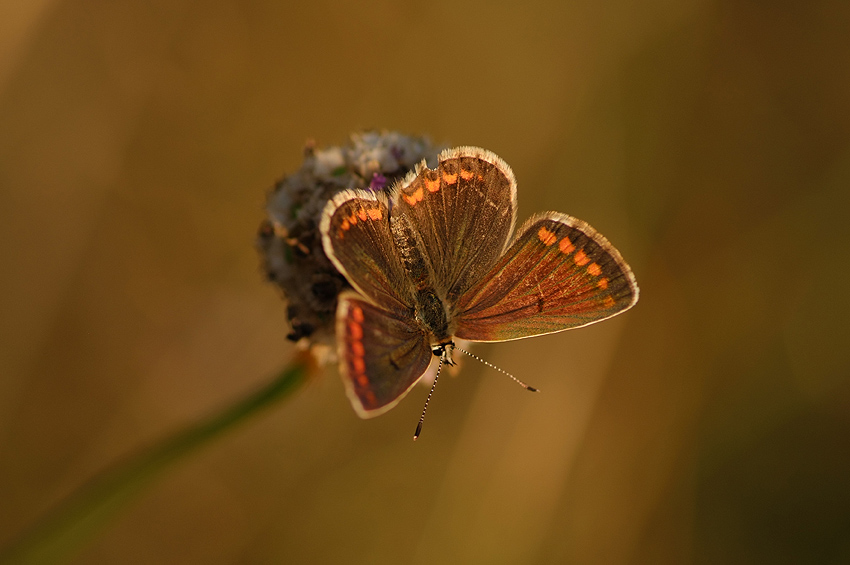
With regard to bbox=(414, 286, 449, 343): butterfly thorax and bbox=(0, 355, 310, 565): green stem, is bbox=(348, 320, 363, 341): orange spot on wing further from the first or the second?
bbox=(0, 355, 310, 565): green stem

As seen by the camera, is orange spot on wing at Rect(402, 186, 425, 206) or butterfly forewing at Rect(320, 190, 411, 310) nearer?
butterfly forewing at Rect(320, 190, 411, 310)

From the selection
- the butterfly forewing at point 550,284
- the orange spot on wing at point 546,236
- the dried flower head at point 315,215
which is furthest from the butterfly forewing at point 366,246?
the orange spot on wing at point 546,236

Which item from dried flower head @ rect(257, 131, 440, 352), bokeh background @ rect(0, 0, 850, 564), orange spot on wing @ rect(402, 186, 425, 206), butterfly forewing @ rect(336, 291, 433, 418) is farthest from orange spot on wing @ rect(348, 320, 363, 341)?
bokeh background @ rect(0, 0, 850, 564)

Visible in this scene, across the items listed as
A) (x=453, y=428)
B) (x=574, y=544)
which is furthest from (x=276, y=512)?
(x=574, y=544)

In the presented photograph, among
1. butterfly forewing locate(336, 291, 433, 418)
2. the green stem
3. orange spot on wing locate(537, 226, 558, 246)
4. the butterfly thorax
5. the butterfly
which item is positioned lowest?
the green stem

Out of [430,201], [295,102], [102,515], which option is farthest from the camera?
[295,102]

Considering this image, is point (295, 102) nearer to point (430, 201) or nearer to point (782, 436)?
point (430, 201)

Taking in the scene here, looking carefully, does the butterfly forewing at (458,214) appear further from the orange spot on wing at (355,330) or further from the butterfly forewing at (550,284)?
the orange spot on wing at (355,330)

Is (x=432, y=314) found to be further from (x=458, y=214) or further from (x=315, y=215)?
(x=315, y=215)
